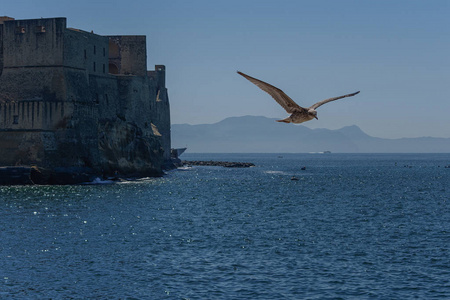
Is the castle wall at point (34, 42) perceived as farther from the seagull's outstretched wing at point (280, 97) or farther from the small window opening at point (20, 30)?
the seagull's outstretched wing at point (280, 97)

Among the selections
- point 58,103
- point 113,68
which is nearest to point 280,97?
point 58,103

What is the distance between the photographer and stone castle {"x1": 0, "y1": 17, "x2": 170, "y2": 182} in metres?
75.2

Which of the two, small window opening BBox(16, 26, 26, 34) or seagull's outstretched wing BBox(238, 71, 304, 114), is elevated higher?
small window opening BBox(16, 26, 26, 34)

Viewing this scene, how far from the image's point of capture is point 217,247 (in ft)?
123

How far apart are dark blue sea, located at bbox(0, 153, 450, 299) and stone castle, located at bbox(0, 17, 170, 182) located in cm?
793

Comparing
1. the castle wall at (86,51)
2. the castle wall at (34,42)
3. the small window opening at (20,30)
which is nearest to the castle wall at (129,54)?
the castle wall at (86,51)

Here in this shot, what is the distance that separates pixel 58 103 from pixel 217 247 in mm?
45360

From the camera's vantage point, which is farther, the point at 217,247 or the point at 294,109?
the point at 217,247

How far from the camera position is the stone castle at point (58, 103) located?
2960 inches

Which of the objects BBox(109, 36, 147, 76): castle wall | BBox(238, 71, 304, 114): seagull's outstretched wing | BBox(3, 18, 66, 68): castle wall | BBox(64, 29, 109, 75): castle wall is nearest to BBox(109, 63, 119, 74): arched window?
BBox(109, 36, 147, 76): castle wall

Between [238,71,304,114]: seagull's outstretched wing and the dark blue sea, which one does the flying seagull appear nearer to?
[238,71,304,114]: seagull's outstretched wing

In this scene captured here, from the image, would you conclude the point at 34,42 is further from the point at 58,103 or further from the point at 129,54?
the point at 129,54

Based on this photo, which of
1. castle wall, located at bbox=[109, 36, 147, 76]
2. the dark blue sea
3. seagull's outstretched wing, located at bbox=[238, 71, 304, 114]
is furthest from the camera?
castle wall, located at bbox=[109, 36, 147, 76]

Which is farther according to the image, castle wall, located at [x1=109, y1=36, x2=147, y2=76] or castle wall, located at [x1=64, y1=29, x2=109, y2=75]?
castle wall, located at [x1=109, y1=36, x2=147, y2=76]
